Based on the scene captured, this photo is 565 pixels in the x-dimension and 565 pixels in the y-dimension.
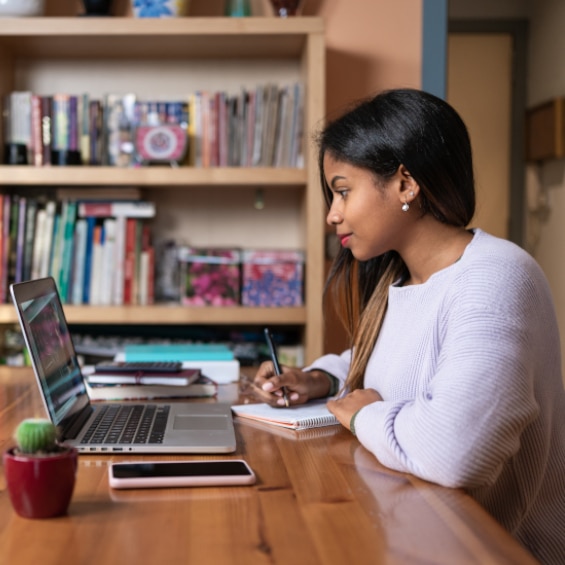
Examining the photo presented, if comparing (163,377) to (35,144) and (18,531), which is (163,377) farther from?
(35,144)

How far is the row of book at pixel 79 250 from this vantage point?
8.87 ft

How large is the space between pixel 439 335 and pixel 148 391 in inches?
24.1

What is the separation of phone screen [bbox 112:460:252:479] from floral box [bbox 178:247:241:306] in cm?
164

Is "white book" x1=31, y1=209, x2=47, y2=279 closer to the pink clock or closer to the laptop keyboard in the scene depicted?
the pink clock

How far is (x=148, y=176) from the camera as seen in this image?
2.61 meters

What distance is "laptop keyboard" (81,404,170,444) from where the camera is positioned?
120 cm

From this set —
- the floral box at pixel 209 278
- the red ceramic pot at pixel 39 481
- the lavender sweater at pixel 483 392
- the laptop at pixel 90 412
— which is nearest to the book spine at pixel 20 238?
the floral box at pixel 209 278

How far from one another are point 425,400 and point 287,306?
1.60m

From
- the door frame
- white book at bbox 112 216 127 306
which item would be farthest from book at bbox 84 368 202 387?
the door frame

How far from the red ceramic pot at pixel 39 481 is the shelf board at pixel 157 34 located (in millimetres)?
1909

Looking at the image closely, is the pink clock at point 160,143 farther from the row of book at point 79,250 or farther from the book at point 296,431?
the book at point 296,431

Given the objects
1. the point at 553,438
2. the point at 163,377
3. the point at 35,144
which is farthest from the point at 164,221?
the point at 553,438

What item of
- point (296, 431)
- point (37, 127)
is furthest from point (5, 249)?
point (296, 431)

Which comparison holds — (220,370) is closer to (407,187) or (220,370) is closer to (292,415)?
(292,415)
